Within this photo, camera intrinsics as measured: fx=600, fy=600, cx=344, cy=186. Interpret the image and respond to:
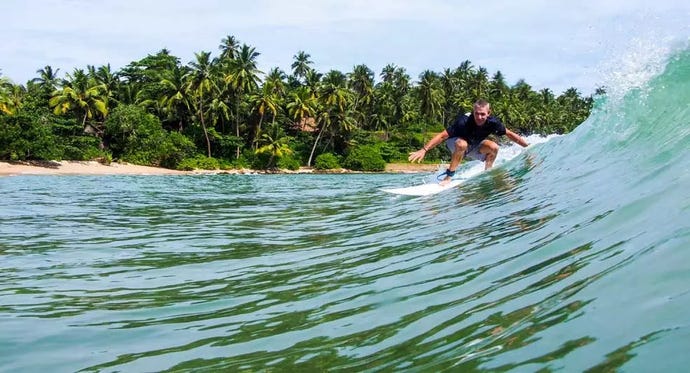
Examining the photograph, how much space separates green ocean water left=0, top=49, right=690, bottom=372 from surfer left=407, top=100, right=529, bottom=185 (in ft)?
8.15

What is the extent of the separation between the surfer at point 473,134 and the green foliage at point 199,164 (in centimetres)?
5398

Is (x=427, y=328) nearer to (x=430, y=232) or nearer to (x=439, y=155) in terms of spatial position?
(x=430, y=232)

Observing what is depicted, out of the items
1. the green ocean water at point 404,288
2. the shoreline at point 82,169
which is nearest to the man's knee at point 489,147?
the green ocean water at point 404,288

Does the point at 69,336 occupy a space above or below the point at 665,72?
below

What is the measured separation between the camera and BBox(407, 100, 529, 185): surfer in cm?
985

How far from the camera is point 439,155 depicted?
8269 cm

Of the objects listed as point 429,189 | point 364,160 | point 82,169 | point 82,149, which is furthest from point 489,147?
point 364,160

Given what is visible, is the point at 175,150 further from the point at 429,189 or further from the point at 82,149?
the point at 429,189

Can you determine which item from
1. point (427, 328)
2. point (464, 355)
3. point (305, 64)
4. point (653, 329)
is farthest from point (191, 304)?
point (305, 64)

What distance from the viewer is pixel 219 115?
71.4 meters

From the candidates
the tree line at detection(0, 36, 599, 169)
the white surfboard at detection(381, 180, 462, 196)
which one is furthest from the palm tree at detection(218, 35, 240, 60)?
the white surfboard at detection(381, 180, 462, 196)

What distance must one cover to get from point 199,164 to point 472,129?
55.8m

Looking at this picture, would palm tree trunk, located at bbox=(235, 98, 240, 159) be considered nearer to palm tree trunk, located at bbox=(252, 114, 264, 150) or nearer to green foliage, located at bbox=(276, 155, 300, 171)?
palm tree trunk, located at bbox=(252, 114, 264, 150)

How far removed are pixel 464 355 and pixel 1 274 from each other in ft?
14.1
